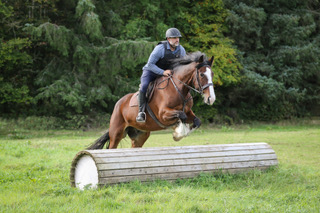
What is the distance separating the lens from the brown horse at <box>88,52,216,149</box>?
19.3ft

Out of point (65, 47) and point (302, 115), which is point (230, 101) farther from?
point (65, 47)

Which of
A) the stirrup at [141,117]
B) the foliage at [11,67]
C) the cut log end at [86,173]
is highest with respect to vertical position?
the stirrup at [141,117]

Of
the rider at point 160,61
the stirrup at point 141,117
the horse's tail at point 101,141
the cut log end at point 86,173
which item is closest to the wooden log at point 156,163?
the cut log end at point 86,173

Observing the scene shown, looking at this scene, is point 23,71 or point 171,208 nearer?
point 171,208

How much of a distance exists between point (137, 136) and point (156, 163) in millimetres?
1974

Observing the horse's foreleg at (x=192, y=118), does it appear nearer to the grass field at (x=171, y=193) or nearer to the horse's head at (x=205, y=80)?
the horse's head at (x=205, y=80)

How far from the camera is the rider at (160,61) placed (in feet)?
21.0

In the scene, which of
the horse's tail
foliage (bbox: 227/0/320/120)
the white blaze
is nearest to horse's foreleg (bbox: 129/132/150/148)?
the horse's tail

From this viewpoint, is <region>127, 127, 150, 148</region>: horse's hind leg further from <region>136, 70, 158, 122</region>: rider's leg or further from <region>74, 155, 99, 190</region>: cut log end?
<region>74, 155, 99, 190</region>: cut log end

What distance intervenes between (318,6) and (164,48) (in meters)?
24.4

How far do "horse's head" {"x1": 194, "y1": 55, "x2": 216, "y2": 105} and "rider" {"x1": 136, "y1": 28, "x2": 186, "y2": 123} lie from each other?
2.14 ft

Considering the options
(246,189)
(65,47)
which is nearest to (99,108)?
(65,47)

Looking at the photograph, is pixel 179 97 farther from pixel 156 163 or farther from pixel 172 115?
pixel 156 163

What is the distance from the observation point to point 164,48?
6.52 m
